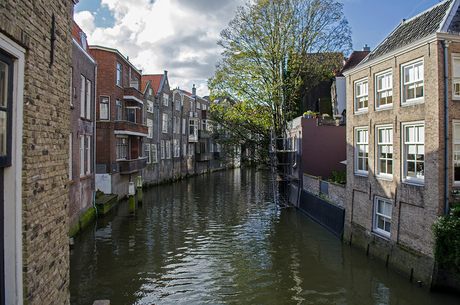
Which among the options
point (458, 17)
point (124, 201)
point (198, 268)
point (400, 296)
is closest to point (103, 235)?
point (198, 268)

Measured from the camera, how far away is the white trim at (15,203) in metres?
3.36

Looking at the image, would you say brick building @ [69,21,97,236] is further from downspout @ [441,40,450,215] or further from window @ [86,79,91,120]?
downspout @ [441,40,450,215]

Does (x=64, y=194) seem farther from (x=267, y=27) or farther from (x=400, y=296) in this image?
(x=267, y=27)

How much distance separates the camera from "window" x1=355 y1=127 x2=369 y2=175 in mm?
12758

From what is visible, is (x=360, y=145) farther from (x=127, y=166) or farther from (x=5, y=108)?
(x=127, y=166)

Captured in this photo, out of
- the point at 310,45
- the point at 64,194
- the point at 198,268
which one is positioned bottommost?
the point at 198,268

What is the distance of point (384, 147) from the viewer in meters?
11.6

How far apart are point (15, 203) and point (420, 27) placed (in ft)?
41.5

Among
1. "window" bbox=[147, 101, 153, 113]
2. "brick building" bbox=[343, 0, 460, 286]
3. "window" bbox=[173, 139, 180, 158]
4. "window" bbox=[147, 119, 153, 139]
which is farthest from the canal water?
"window" bbox=[173, 139, 180, 158]

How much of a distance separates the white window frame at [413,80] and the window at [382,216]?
3.61 meters

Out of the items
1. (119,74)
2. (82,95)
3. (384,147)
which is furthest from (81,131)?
(384,147)

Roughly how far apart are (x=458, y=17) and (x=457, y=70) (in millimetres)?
1851

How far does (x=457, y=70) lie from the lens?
30.2 ft

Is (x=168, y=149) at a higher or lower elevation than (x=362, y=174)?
higher
